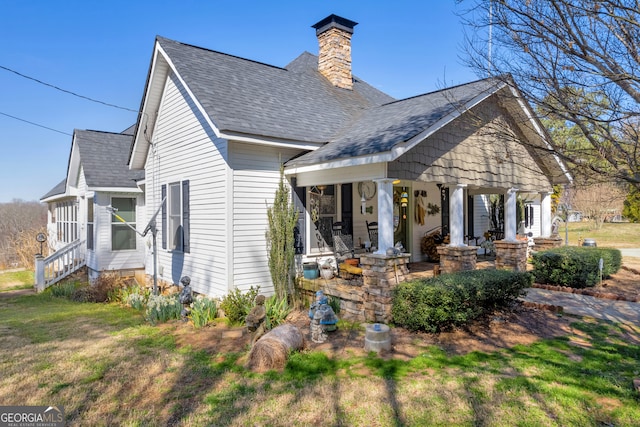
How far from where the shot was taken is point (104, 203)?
13.1 meters

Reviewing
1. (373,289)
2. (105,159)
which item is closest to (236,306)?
(373,289)

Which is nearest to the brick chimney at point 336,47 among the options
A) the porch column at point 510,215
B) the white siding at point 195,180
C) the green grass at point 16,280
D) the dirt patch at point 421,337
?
the white siding at point 195,180

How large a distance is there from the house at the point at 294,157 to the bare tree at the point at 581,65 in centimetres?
91

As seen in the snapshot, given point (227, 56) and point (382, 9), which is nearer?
point (382, 9)

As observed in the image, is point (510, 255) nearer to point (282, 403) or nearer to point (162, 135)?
point (282, 403)

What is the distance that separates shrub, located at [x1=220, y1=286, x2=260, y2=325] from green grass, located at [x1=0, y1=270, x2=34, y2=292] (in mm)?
11658

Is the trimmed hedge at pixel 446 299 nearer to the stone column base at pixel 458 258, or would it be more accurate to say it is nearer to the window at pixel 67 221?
the stone column base at pixel 458 258

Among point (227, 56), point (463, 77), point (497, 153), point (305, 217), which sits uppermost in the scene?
point (227, 56)

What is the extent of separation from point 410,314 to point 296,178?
3.98 metres

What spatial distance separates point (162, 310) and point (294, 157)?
4268 millimetres

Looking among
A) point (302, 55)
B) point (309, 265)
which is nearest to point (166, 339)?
point (309, 265)

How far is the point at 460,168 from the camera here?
8.41m

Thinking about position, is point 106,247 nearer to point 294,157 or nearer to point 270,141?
point 294,157

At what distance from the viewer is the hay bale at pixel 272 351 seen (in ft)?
16.4
